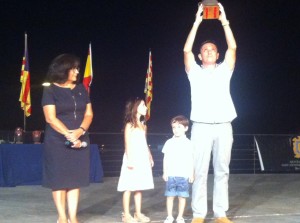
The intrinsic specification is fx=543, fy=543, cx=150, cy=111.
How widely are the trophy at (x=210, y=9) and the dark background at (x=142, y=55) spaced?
20.3m

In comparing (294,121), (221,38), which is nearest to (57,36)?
(221,38)

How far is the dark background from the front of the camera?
27.5m

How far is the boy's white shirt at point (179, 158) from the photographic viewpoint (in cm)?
553

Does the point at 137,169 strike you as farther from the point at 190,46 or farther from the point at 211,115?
the point at 190,46

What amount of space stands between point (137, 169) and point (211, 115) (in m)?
1.17

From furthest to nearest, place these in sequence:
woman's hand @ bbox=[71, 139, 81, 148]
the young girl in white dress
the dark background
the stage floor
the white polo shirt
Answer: the dark background → the stage floor → the young girl in white dress → the white polo shirt → woman's hand @ bbox=[71, 139, 81, 148]

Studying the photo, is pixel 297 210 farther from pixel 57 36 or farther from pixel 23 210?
pixel 57 36

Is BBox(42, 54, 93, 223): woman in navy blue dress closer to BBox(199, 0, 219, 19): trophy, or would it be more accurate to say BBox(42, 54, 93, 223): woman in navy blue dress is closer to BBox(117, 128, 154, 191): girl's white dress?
BBox(117, 128, 154, 191): girl's white dress

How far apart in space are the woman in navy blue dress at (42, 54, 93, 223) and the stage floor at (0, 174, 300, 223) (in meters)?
1.13

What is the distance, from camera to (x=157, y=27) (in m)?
31.4

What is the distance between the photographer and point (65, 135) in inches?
179

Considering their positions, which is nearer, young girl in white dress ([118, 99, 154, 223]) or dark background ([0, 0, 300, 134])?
young girl in white dress ([118, 99, 154, 223])

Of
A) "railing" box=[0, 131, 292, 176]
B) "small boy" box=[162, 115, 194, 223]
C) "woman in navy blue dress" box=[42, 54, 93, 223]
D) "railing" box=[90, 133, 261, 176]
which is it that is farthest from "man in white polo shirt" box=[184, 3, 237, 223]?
"railing" box=[90, 133, 261, 176]

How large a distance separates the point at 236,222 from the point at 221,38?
20969 mm
